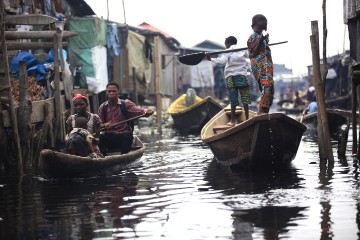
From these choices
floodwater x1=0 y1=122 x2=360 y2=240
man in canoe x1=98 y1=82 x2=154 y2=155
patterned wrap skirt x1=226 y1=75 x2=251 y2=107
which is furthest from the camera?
patterned wrap skirt x1=226 y1=75 x2=251 y2=107

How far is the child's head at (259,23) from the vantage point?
9.74 metres

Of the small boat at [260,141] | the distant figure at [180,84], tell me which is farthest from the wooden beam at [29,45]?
the distant figure at [180,84]

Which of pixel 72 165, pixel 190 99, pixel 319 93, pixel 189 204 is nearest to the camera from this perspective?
pixel 189 204

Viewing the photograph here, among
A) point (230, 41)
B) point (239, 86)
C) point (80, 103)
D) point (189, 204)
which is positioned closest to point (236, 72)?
point (239, 86)

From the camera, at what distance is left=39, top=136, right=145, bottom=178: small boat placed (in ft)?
28.7

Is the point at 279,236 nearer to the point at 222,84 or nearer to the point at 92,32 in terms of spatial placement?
the point at 92,32

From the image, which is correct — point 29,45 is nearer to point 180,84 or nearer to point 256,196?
point 256,196

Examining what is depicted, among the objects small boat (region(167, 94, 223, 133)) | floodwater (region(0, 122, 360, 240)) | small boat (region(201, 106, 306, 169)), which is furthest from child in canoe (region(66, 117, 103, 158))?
small boat (region(167, 94, 223, 133))

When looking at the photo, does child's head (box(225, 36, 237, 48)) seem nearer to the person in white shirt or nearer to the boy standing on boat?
the person in white shirt

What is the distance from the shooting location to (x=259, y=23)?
975cm

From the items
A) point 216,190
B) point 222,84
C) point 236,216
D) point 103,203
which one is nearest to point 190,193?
point 216,190

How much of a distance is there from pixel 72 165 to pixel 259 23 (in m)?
3.28

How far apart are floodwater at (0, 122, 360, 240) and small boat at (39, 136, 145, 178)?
0.45 feet

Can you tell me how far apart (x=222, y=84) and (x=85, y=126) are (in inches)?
1433
